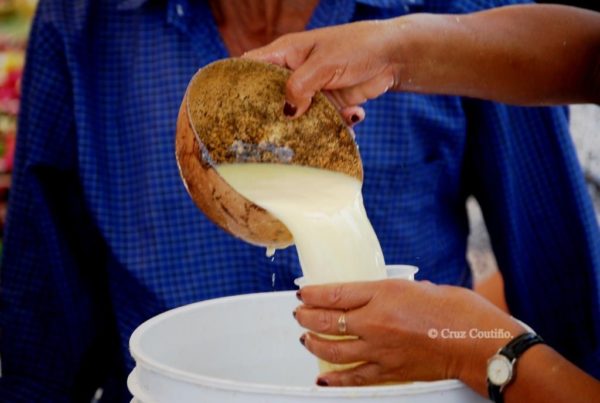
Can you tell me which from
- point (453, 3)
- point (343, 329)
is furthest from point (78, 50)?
point (343, 329)

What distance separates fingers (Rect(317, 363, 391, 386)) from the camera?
102cm

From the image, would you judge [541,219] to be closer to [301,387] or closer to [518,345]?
[518,345]

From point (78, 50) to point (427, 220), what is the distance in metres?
0.67

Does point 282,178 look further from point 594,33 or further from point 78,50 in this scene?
point 78,50

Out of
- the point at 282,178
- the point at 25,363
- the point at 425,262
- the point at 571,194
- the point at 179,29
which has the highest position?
the point at 179,29

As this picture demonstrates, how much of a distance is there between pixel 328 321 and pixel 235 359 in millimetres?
310

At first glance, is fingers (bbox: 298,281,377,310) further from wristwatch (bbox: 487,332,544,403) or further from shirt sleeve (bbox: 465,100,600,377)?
shirt sleeve (bbox: 465,100,600,377)

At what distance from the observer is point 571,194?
1.79 meters

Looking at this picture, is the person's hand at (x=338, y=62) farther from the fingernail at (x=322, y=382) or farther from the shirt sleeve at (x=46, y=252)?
the shirt sleeve at (x=46, y=252)

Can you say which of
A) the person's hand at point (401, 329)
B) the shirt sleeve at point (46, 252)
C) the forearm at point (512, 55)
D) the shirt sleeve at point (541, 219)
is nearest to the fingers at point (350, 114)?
the forearm at point (512, 55)

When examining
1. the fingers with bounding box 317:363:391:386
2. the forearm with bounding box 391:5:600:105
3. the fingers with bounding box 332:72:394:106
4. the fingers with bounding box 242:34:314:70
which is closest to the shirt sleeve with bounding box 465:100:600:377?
the forearm with bounding box 391:5:600:105

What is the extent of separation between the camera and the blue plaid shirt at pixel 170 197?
5.78 feet

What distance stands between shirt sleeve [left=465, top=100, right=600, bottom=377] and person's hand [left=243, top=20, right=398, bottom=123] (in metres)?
0.48

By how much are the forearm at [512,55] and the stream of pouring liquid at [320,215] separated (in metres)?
0.26
